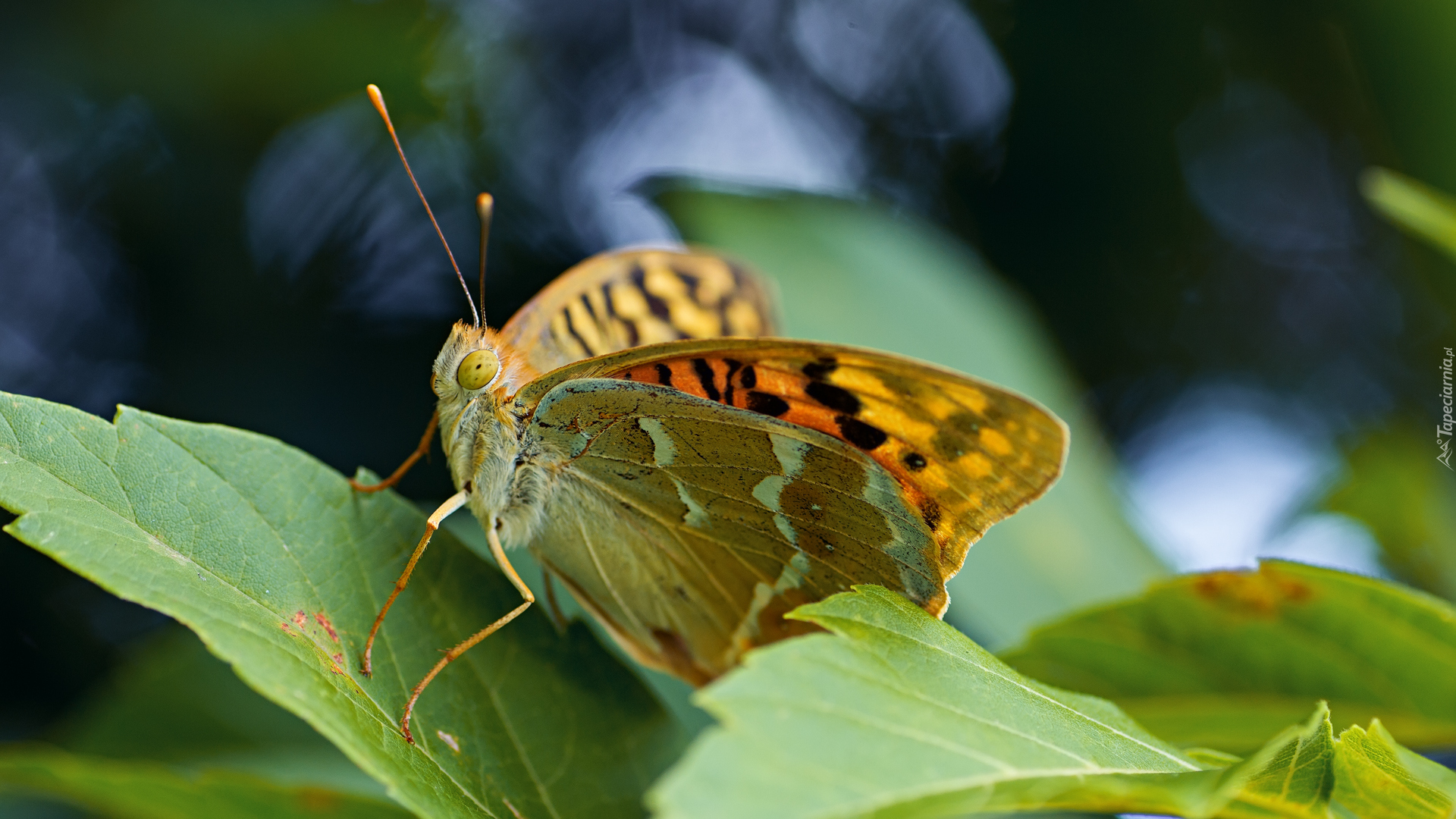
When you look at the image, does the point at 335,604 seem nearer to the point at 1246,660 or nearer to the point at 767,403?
the point at 767,403

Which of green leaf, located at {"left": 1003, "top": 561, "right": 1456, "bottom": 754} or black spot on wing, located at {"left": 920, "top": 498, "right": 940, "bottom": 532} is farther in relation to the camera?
green leaf, located at {"left": 1003, "top": 561, "right": 1456, "bottom": 754}

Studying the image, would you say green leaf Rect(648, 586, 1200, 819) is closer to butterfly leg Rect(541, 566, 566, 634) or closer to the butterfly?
the butterfly

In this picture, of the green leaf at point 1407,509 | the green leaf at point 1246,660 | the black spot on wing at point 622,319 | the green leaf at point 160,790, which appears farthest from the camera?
the green leaf at point 1407,509

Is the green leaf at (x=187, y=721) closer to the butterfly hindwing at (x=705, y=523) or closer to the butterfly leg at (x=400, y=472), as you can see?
the butterfly leg at (x=400, y=472)

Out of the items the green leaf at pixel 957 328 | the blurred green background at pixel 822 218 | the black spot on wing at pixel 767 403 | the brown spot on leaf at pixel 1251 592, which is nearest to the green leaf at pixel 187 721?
the blurred green background at pixel 822 218

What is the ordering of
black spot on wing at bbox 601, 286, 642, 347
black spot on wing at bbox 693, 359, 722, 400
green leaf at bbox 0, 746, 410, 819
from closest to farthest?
green leaf at bbox 0, 746, 410, 819
black spot on wing at bbox 693, 359, 722, 400
black spot on wing at bbox 601, 286, 642, 347

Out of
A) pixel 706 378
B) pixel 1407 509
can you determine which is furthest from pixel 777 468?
pixel 1407 509

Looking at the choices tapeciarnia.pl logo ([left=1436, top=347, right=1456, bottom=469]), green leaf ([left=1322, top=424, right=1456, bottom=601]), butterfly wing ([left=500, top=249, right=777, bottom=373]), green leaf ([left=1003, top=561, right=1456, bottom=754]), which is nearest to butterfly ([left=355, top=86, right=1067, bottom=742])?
butterfly wing ([left=500, top=249, right=777, bottom=373])
